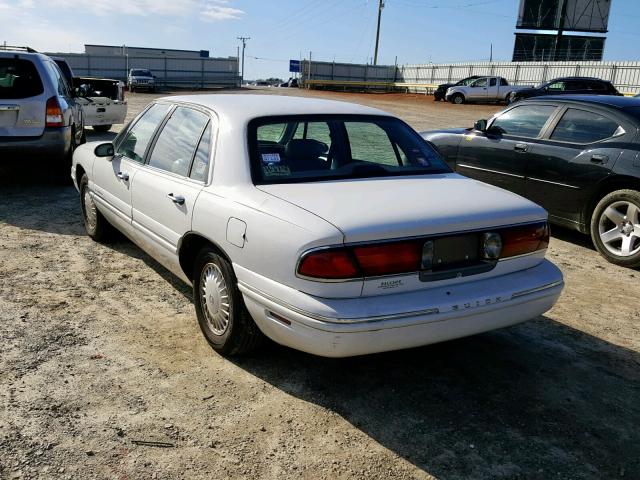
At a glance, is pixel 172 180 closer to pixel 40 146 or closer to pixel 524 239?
pixel 524 239

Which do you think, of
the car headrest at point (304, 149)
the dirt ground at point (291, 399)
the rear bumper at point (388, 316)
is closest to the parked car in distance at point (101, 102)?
the dirt ground at point (291, 399)

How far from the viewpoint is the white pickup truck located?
34.3 meters

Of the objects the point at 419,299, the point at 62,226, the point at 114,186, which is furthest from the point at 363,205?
the point at 62,226

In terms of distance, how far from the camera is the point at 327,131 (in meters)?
4.12

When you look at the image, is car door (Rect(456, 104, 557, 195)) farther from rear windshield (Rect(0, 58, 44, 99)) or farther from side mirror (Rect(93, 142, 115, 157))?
rear windshield (Rect(0, 58, 44, 99))

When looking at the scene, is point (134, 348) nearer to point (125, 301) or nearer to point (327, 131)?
point (125, 301)

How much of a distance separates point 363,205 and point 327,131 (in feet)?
3.63

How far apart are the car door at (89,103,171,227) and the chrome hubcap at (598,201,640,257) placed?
4.27 meters

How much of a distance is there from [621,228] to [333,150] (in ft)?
11.3

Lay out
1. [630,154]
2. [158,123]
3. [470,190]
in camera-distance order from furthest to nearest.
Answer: [630,154]
[158,123]
[470,190]

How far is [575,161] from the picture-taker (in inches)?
250

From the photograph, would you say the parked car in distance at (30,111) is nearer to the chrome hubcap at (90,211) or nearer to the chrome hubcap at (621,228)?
the chrome hubcap at (90,211)

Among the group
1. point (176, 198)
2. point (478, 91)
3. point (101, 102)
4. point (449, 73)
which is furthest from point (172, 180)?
point (449, 73)

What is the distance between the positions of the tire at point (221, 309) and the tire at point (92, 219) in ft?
7.64
